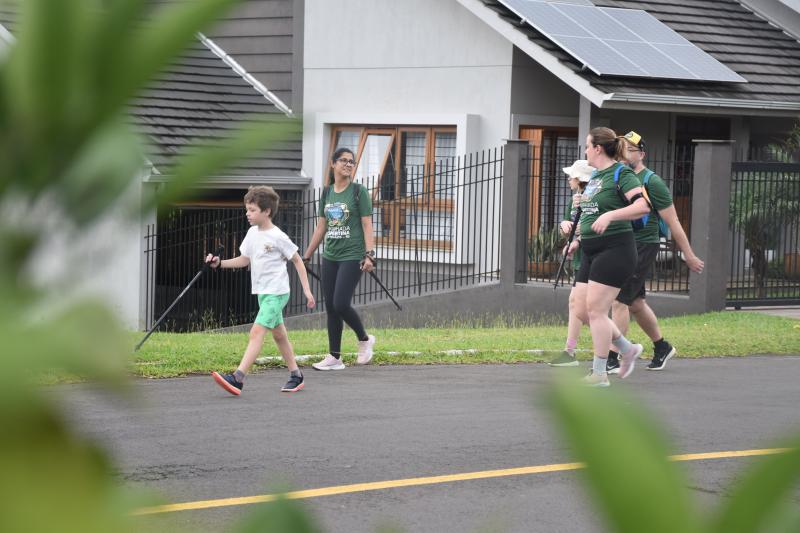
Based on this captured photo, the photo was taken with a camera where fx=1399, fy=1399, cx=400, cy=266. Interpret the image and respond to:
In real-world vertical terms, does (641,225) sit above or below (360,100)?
below

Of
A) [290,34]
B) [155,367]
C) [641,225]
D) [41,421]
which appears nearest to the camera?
[41,421]

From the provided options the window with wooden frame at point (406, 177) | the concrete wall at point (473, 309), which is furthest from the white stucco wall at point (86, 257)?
the window with wooden frame at point (406, 177)

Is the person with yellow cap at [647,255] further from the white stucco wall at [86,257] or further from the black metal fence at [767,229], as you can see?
the white stucco wall at [86,257]

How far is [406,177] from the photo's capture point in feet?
67.2

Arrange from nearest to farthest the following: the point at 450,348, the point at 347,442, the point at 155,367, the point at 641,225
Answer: the point at 347,442 → the point at 155,367 → the point at 641,225 → the point at 450,348

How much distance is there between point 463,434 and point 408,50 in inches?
516

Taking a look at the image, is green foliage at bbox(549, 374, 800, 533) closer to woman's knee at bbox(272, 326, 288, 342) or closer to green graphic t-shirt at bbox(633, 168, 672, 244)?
woman's knee at bbox(272, 326, 288, 342)

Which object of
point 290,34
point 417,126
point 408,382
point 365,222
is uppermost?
point 290,34

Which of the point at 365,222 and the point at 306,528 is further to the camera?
the point at 365,222

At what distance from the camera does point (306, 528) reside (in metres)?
0.52

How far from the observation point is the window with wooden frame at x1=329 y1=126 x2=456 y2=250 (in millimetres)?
19938

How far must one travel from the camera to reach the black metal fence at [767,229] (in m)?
17.5

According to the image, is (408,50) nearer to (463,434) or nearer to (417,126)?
(417,126)

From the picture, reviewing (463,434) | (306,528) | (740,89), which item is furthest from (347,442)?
(740,89)
